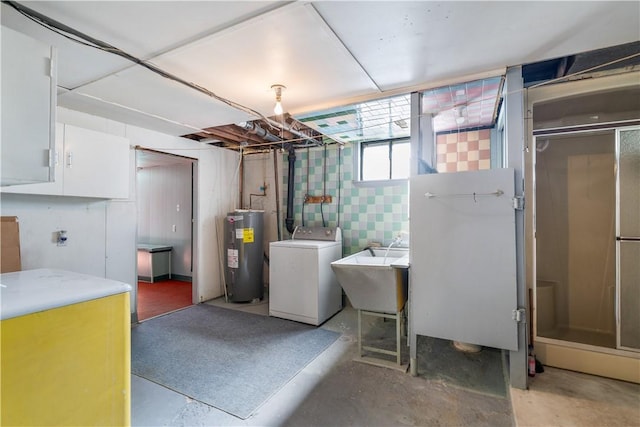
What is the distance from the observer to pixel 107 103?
2717 mm

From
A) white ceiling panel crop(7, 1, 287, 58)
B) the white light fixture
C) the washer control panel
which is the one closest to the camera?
white ceiling panel crop(7, 1, 287, 58)

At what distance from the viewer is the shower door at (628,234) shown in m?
2.29

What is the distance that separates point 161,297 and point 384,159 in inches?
151

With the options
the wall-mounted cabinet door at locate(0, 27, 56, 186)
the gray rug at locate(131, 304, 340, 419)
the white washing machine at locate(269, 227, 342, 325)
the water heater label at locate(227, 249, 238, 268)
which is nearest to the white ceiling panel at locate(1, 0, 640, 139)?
the wall-mounted cabinet door at locate(0, 27, 56, 186)

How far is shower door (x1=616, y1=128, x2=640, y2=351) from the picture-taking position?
2293 millimetres

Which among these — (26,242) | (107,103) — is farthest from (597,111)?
(26,242)

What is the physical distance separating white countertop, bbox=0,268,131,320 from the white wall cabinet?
4.71ft

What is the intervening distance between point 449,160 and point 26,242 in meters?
4.37

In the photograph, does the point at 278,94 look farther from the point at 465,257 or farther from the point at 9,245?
the point at 9,245

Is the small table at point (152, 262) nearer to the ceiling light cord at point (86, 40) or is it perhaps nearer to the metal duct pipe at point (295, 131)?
the metal duct pipe at point (295, 131)

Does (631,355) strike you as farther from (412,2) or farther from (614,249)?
(412,2)

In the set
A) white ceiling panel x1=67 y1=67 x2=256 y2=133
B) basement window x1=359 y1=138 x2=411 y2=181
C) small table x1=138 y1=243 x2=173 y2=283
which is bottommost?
small table x1=138 y1=243 x2=173 y2=283

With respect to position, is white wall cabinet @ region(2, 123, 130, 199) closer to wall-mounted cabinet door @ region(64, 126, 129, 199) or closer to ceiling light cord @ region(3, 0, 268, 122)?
wall-mounted cabinet door @ region(64, 126, 129, 199)

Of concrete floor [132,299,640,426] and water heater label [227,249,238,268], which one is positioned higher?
water heater label [227,249,238,268]
